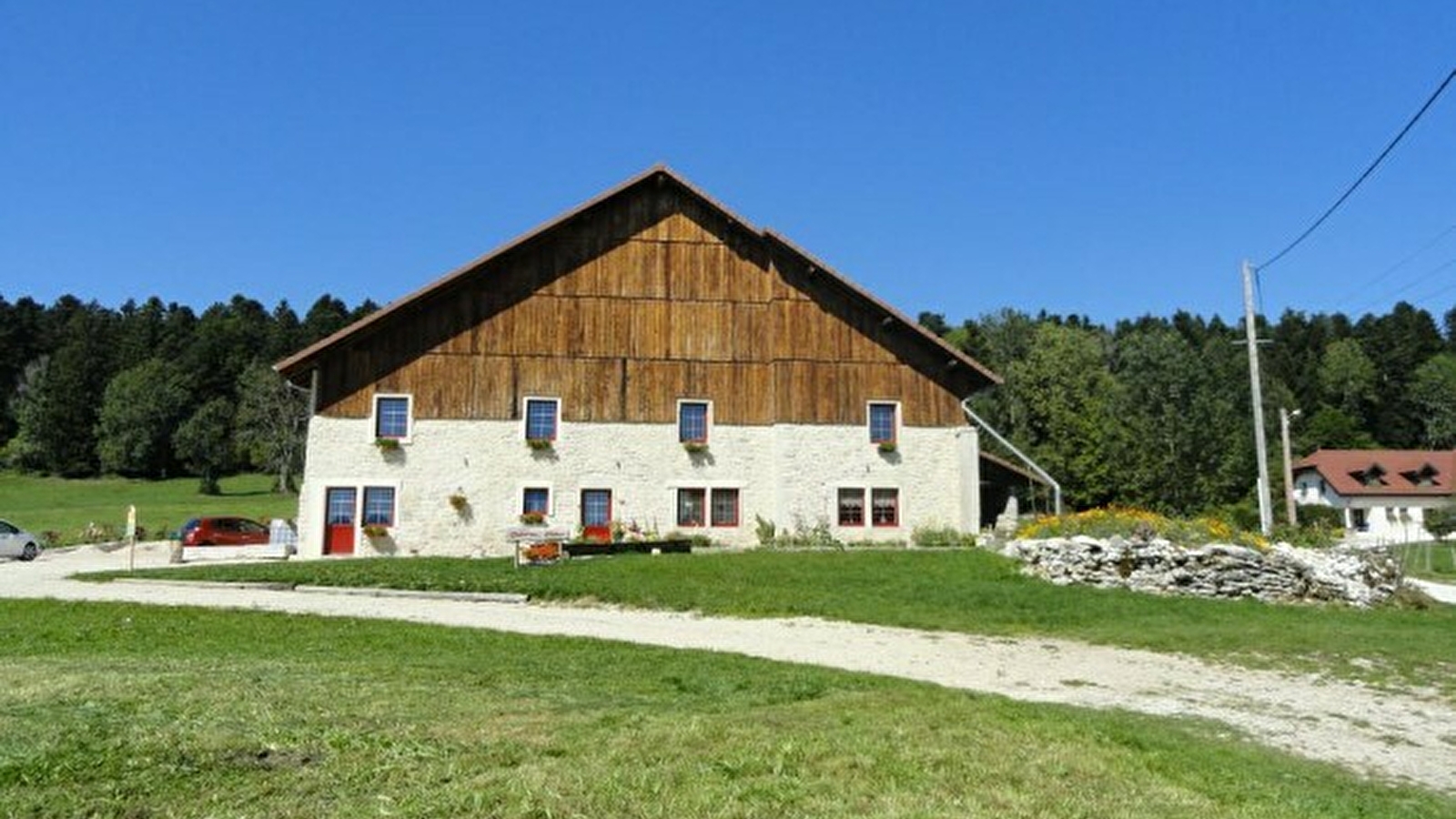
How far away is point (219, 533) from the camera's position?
1423 inches

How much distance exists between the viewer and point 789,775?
5.60 meters

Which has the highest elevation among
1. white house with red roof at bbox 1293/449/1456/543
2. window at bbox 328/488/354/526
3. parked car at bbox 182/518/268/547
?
white house with red roof at bbox 1293/449/1456/543

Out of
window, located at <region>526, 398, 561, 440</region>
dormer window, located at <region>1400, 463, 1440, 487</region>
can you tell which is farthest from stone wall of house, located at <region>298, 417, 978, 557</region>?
dormer window, located at <region>1400, 463, 1440, 487</region>

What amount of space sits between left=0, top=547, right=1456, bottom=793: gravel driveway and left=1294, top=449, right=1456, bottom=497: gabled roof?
248 ft

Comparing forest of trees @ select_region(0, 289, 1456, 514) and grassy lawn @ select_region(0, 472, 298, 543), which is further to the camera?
forest of trees @ select_region(0, 289, 1456, 514)

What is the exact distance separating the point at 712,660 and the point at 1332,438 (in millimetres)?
106015

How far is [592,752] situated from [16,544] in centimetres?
3636

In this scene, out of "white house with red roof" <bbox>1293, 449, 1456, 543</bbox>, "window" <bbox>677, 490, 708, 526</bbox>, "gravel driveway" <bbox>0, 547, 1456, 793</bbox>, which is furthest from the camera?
"white house with red roof" <bbox>1293, 449, 1456, 543</bbox>

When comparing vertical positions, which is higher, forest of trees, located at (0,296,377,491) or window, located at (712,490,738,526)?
forest of trees, located at (0,296,377,491)

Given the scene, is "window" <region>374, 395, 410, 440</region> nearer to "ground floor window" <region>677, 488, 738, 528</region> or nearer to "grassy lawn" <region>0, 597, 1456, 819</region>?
"ground floor window" <region>677, 488, 738, 528</region>

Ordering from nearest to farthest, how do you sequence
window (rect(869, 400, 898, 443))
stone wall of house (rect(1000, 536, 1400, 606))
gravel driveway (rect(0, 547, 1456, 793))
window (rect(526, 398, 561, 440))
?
gravel driveway (rect(0, 547, 1456, 793)) → stone wall of house (rect(1000, 536, 1400, 606)) → window (rect(526, 398, 561, 440)) → window (rect(869, 400, 898, 443))

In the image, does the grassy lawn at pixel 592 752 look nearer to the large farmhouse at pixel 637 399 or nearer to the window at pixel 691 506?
the large farmhouse at pixel 637 399

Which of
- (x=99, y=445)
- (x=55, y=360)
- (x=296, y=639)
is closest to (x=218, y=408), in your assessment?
(x=99, y=445)

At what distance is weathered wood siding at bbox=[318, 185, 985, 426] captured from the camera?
98.5 feet
